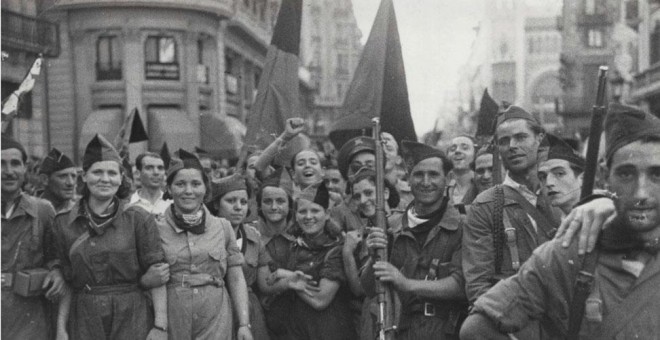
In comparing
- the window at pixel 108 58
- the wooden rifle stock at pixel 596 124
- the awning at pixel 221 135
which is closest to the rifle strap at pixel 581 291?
the wooden rifle stock at pixel 596 124

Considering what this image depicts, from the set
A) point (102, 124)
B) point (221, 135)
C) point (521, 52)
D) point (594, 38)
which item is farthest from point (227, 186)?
→ point (521, 52)

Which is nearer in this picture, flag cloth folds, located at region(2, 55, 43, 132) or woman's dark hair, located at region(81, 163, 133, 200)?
woman's dark hair, located at region(81, 163, 133, 200)

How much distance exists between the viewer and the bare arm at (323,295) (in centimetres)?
648

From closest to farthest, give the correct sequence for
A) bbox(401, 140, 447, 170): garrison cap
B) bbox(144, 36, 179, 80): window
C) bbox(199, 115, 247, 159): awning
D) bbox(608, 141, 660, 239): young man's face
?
bbox(608, 141, 660, 239): young man's face → bbox(401, 140, 447, 170): garrison cap → bbox(199, 115, 247, 159): awning → bbox(144, 36, 179, 80): window

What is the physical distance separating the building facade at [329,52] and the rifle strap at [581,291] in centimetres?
7086

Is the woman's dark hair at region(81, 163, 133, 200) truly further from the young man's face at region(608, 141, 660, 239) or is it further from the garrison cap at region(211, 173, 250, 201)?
the young man's face at region(608, 141, 660, 239)

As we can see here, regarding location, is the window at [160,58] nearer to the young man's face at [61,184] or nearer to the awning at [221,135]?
the awning at [221,135]

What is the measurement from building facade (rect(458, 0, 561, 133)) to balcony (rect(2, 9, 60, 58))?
80.0 meters

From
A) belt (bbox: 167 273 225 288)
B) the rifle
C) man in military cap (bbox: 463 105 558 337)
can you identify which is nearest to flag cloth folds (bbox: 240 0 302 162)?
belt (bbox: 167 273 225 288)

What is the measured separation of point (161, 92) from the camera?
1236 inches

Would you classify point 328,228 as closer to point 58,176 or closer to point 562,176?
point 562,176

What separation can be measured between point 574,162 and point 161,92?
27065mm

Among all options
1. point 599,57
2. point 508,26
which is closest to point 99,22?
point 599,57

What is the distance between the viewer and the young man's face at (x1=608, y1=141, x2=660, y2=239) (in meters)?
3.14
